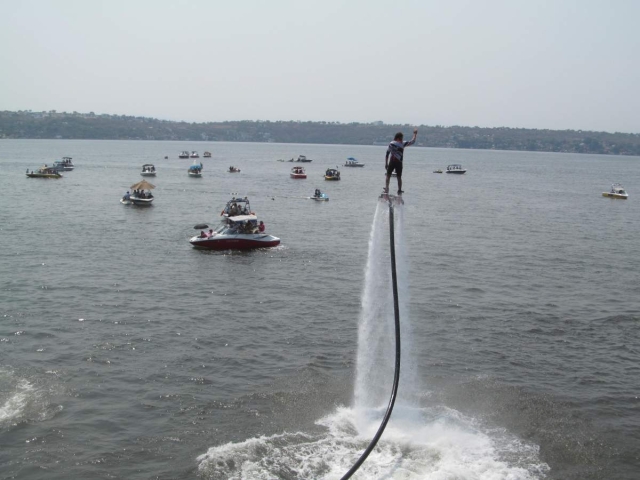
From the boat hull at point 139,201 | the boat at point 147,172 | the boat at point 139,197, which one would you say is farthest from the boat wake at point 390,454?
the boat at point 147,172

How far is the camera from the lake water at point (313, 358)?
19266 mm

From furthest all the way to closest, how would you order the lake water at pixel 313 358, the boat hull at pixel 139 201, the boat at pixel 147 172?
1. the boat at pixel 147 172
2. the boat hull at pixel 139 201
3. the lake water at pixel 313 358

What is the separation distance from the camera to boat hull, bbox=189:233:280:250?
50656mm

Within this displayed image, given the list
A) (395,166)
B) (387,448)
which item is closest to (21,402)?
(387,448)

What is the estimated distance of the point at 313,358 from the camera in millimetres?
27578

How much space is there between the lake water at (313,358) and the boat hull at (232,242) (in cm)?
116

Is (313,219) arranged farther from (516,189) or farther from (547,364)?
(516,189)

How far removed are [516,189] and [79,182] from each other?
3417 inches

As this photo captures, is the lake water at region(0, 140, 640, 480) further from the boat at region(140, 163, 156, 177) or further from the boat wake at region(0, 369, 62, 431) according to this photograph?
the boat at region(140, 163, 156, 177)

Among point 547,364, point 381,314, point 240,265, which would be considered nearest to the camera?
point 547,364

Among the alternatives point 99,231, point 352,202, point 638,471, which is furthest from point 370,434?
point 352,202

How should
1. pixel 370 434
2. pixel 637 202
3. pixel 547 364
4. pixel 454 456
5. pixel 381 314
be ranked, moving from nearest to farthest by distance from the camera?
pixel 454 456 → pixel 370 434 → pixel 547 364 → pixel 381 314 → pixel 637 202

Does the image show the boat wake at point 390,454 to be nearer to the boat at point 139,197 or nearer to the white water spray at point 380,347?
the white water spray at point 380,347

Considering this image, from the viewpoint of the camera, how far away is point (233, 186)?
374ft
